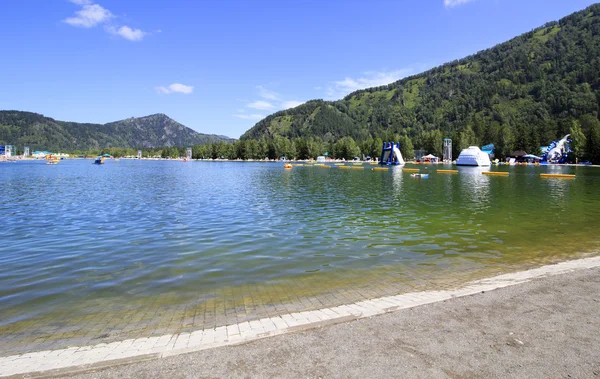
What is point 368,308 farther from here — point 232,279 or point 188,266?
point 188,266

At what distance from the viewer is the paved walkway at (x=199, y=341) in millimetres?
5961

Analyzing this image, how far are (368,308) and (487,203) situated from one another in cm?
3037

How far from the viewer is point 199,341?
6707mm

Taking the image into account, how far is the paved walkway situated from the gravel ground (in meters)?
0.14

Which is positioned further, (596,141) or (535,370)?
(596,141)

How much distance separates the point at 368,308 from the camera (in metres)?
8.24

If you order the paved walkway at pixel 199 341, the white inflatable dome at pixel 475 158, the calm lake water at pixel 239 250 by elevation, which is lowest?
the calm lake water at pixel 239 250

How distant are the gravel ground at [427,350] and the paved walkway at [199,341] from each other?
136 millimetres

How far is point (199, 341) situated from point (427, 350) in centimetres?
418

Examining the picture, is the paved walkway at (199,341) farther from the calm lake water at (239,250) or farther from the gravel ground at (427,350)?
the calm lake water at (239,250)

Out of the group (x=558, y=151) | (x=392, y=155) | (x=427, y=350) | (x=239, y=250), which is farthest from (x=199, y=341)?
(x=558, y=151)

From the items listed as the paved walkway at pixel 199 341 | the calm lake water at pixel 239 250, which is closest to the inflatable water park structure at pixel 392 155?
the calm lake water at pixel 239 250

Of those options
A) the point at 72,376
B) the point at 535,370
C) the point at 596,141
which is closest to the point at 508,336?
the point at 535,370

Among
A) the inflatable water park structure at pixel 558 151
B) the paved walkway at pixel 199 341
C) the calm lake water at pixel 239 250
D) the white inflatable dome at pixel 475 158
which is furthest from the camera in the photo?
the inflatable water park structure at pixel 558 151
